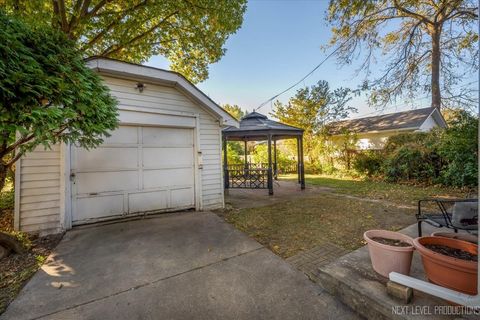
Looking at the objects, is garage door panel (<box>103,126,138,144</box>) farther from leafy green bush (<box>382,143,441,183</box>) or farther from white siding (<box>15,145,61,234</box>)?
leafy green bush (<box>382,143,441,183</box>)

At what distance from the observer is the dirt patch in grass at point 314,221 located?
331 cm

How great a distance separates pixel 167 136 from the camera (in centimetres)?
485

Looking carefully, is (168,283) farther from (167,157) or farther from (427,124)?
(427,124)

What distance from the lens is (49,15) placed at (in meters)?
5.34

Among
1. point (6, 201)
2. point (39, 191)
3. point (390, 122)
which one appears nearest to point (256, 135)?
point (39, 191)

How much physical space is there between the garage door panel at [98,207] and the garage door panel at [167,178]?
643mm

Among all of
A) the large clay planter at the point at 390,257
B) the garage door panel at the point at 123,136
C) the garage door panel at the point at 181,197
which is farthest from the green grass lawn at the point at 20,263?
the large clay planter at the point at 390,257

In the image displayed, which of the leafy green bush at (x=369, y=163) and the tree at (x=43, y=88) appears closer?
the tree at (x=43, y=88)

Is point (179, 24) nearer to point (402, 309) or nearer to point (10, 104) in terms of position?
point (10, 104)

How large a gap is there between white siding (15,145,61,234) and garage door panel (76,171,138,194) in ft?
1.21

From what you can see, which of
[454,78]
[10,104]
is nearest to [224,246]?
[10,104]

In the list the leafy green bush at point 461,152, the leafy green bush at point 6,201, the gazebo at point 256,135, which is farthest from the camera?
the gazebo at point 256,135

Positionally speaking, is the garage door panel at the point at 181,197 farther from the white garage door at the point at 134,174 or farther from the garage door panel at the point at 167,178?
the garage door panel at the point at 167,178

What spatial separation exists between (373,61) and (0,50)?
495 inches
